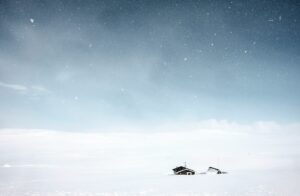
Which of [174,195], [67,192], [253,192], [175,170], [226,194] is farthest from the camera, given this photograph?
[67,192]

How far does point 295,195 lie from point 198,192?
75.9ft

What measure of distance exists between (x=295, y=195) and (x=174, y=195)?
90.0ft

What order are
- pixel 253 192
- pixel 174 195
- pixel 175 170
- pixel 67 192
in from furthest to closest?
pixel 67 192
pixel 253 192
pixel 175 170
pixel 174 195

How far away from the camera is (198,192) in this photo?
39.2 meters

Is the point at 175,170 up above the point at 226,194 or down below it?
above

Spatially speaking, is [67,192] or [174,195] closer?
[174,195]

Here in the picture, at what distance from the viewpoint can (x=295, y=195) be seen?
164 ft

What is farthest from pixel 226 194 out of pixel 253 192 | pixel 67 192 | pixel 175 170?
pixel 67 192

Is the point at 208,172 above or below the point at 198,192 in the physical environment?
above

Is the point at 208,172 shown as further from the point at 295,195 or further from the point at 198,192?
the point at 198,192

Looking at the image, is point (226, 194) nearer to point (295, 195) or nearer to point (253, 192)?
point (295, 195)

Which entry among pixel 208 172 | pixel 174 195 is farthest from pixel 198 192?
pixel 208 172

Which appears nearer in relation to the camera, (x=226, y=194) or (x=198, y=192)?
(x=198, y=192)

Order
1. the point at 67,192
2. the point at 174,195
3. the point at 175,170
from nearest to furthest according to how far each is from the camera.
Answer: the point at 174,195 → the point at 175,170 → the point at 67,192
